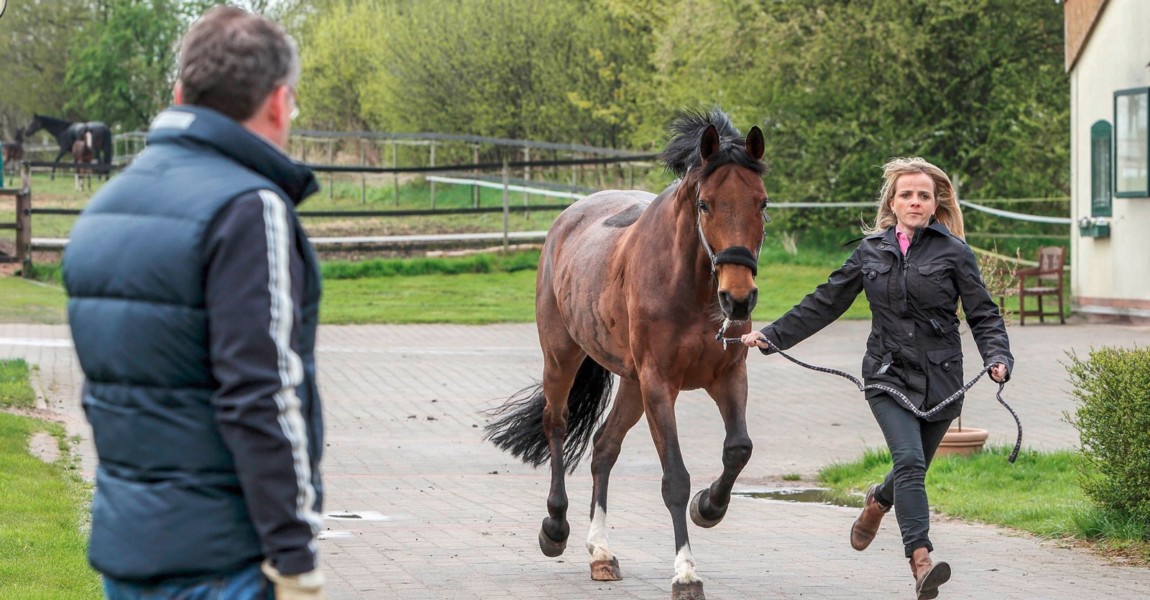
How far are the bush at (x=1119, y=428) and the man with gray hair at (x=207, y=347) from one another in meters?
5.38

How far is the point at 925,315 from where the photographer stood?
5.88 m

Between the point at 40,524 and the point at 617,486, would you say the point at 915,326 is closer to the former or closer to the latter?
the point at 40,524

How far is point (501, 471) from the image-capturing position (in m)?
Result: 10.8

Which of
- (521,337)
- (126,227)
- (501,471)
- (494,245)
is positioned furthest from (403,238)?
(126,227)

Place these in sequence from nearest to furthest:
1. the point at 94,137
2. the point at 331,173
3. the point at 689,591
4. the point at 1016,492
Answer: the point at 689,591 → the point at 1016,492 → the point at 331,173 → the point at 94,137

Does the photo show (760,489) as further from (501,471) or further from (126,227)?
(126,227)

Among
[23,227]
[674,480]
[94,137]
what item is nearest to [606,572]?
[674,480]

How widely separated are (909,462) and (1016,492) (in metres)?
3.61

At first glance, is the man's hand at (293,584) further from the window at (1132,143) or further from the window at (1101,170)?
the window at (1101,170)

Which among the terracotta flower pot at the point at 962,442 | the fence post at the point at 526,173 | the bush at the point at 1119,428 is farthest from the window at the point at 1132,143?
the bush at the point at 1119,428

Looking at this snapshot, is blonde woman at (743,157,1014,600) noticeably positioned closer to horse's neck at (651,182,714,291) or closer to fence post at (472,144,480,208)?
Answer: horse's neck at (651,182,714,291)

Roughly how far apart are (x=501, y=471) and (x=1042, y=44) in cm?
1934

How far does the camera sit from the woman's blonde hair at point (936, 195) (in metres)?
6.14

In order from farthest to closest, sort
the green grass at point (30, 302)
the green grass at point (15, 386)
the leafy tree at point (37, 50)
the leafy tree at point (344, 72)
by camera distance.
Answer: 1. the leafy tree at point (37, 50)
2. the leafy tree at point (344, 72)
3. the green grass at point (30, 302)
4. the green grass at point (15, 386)
